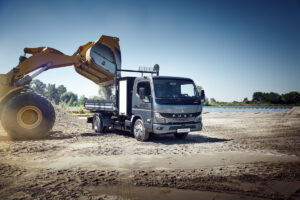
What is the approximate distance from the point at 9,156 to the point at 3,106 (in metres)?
3.36

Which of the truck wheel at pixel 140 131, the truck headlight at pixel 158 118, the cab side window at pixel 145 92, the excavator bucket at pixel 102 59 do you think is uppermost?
the excavator bucket at pixel 102 59

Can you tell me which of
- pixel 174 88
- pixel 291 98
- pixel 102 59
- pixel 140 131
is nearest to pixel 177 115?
pixel 174 88

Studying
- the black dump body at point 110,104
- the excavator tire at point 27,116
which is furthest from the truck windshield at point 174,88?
the excavator tire at point 27,116

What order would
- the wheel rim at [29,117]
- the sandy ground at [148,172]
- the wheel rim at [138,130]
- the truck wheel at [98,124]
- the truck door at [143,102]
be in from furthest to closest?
1. the truck wheel at [98,124]
2. the wheel rim at [138,130]
3. the wheel rim at [29,117]
4. the truck door at [143,102]
5. the sandy ground at [148,172]

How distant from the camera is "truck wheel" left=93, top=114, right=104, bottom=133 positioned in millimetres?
11508

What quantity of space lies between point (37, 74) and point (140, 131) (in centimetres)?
529

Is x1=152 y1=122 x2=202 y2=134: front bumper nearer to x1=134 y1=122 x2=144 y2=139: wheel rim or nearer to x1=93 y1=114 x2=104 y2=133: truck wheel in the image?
A: x1=134 y1=122 x2=144 y2=139: wheel rim

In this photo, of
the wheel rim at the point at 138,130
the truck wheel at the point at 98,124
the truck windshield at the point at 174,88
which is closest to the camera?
the truck windshield at the point at 174,88

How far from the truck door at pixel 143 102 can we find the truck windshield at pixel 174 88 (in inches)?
15.1

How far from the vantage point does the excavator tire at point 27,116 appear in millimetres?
8805

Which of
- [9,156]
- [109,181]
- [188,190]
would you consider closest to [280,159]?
[188,190]

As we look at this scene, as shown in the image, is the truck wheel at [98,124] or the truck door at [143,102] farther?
the truck wheel at [98,124]

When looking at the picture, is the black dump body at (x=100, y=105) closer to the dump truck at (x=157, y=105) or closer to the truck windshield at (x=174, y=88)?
the dump truck at (x=157, y=105)

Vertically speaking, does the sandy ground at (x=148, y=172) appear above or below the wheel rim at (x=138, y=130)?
below
